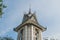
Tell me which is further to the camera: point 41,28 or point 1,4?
point 41,28

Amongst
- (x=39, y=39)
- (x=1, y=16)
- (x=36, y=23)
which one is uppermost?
(x=36, y=23)

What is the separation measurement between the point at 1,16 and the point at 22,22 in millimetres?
29031

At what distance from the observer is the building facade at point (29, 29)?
40.0 meters

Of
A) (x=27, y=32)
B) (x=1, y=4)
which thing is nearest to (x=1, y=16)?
(x=1, y=4)

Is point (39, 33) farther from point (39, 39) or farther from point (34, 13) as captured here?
point (34, 13)

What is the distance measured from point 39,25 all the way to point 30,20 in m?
1.89

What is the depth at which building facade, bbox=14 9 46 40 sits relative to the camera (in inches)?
1575

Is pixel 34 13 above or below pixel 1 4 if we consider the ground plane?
above

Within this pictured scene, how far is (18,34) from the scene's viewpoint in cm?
4231

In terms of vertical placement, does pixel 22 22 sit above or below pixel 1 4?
above

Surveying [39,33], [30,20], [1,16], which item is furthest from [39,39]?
[1,16]

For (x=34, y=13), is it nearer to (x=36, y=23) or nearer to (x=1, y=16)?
(x=36, y=23)

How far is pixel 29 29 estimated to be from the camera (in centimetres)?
4034

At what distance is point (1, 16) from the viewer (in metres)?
11.7
